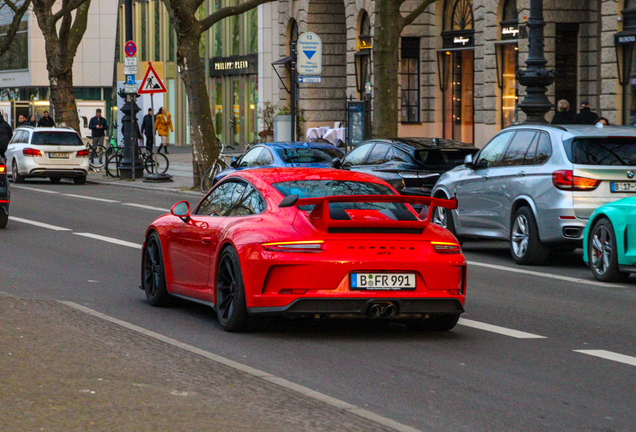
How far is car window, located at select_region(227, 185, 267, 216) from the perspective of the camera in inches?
368

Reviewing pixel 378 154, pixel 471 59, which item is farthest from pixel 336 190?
pixel 471 59

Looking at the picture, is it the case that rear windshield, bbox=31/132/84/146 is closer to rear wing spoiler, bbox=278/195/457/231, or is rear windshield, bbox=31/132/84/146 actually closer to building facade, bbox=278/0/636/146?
building facade, bbox=278/0/636/146

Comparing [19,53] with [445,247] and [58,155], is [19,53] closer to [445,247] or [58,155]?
[58,155]

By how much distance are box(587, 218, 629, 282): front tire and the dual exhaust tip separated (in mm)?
4657

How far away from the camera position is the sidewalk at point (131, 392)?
5.91 m

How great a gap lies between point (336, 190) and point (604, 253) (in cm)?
445

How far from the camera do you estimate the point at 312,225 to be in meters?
8.77

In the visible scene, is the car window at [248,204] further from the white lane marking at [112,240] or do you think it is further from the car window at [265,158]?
the car window at [265,158]

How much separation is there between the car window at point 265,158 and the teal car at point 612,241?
9.36 metres

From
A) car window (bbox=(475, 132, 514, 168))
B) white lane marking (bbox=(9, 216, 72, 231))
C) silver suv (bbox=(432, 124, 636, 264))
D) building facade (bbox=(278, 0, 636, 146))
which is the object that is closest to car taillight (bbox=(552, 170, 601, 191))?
silver suv (bbox=(432, 124, 636, 264))

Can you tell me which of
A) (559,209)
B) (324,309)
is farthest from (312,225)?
(559,209)

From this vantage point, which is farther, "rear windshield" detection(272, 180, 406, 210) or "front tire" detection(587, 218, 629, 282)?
"front tire" detection(587, 218, 629, 282)

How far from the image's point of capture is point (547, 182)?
46.8 feet

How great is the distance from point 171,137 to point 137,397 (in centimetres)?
6094
